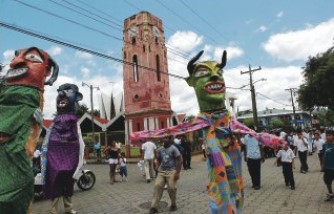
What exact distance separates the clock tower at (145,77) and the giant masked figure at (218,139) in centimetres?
2175

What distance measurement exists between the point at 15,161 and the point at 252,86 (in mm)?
25783

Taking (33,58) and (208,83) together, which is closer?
(33,58)

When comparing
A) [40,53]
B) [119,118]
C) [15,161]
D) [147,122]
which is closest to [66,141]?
[40,53]

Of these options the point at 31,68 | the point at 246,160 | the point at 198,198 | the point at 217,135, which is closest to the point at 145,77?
the point at 246,160

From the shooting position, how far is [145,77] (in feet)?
94.7

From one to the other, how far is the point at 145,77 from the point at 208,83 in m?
22.9

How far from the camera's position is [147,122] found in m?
28.7

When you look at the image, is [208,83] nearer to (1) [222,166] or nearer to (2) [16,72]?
(1) [222,166]

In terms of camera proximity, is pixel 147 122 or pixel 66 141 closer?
pixel 66 141

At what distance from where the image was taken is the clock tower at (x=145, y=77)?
28323 mm

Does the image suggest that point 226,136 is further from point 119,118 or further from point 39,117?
point 119,118

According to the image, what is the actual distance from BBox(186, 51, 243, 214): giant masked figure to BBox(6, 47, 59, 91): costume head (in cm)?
225

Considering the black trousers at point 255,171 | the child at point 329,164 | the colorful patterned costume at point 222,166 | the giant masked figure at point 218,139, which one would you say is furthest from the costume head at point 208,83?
the black trousers at point 255,171

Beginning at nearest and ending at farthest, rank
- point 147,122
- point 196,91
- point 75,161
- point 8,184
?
point 8,184 < point 196,91 < point 75,161 < point 147,122
